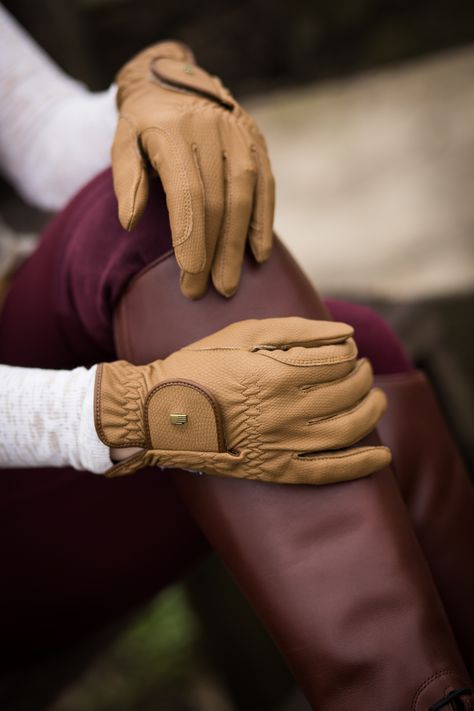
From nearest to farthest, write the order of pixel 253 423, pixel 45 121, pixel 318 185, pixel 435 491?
pixel 253 423 → pixel 435 491 → pixel 45 121 → pixel 318 185

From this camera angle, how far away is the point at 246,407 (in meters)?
0.66

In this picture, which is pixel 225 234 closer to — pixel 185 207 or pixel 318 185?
pixel 185 207

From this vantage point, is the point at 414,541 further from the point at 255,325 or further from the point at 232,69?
the point at 232,69

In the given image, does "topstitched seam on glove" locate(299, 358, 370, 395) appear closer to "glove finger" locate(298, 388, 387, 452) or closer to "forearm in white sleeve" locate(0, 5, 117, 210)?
"glove finger" locate(298, 388, 387, 452)

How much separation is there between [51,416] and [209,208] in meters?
0.28

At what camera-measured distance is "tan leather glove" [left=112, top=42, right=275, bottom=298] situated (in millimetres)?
701

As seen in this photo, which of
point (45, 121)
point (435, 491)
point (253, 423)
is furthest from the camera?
point (45, 121)

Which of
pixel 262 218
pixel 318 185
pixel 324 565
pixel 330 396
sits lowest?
pixel 318 185

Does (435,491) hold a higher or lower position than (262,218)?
lower

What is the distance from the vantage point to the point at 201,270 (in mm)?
708

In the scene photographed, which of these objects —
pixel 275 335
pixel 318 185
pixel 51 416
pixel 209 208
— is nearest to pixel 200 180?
pixel 209 208

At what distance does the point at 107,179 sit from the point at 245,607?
0.80m

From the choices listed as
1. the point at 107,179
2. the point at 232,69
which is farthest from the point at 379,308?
the point at 232,69

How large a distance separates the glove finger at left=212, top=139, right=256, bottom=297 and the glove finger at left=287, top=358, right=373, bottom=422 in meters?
0.15
